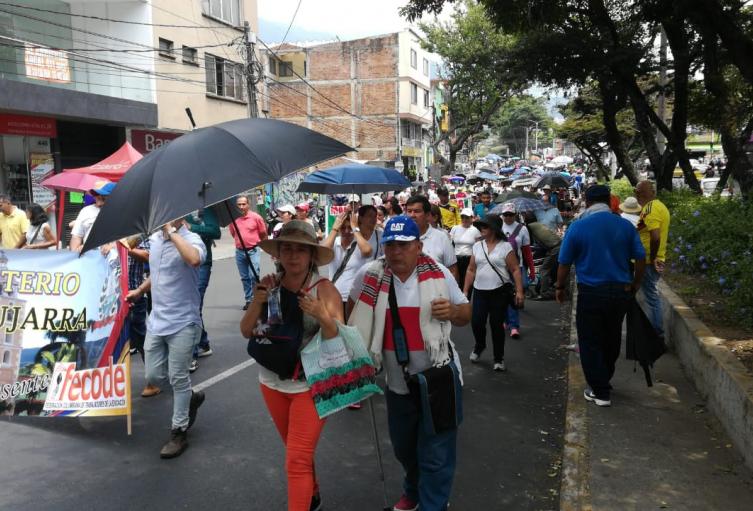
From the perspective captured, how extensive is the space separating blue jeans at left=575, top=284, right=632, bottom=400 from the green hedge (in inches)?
56.6

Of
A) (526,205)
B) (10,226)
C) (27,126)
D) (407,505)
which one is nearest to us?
(407,505)

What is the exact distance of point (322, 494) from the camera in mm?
3889

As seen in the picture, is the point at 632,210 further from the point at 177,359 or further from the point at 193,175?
the point at 193,175

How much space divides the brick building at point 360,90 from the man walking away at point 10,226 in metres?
37.3

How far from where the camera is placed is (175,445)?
4.41m

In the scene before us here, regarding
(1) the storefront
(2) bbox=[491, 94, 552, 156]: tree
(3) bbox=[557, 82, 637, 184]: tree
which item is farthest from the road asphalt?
(2) bbox=[491, 94, 552, 156]: tree

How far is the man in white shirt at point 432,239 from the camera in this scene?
18.6ft

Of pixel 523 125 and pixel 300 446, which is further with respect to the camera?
pixel 523 125

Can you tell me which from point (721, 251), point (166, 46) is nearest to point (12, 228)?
point (721, 251)

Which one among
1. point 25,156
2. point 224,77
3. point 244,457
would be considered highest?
point 224,77

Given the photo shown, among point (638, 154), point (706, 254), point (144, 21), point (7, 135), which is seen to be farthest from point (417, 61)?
point (706, 254)

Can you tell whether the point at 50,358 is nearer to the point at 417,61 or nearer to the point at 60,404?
the point at 60,404

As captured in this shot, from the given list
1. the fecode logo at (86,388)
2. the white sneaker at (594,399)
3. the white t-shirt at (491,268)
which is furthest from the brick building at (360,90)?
the fecode logo at (86,388)

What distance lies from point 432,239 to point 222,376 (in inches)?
98.1
